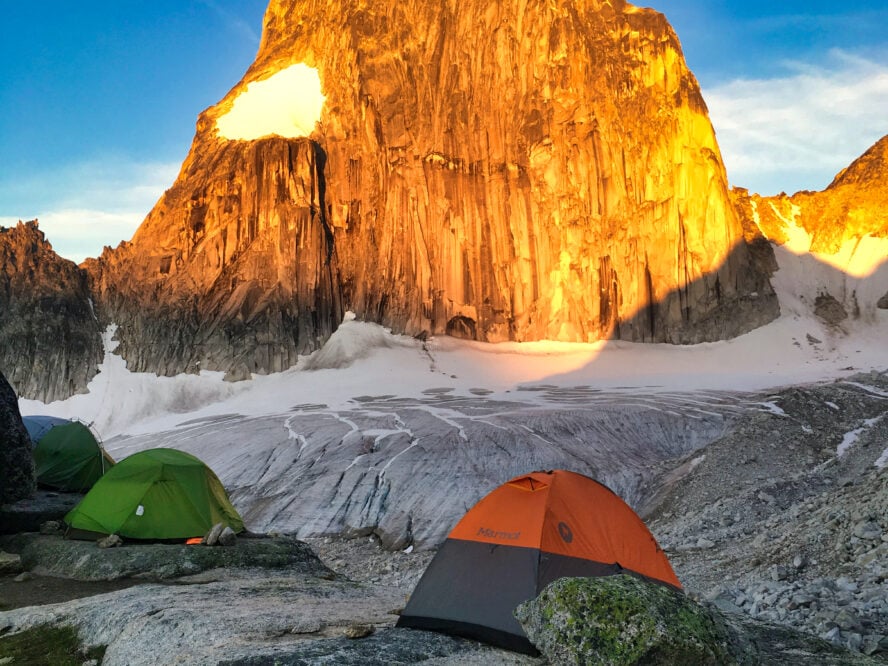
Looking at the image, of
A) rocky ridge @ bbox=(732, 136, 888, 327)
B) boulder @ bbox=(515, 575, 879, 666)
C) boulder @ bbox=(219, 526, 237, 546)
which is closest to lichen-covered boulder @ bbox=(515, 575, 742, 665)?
boulder @ bbox=(515, 575, 879, 666)

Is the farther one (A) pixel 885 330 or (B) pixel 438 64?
(B) pixel 438 64

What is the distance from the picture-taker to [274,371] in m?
68.9

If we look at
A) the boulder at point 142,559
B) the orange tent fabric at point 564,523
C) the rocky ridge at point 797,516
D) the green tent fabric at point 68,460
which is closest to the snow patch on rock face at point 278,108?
the rocky ridge at point 797,516

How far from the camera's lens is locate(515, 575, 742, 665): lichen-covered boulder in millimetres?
6816

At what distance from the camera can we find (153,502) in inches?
661

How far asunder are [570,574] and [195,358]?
66097mm

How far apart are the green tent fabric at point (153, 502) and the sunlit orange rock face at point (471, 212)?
52394 mm

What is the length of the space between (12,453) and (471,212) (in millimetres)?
61208

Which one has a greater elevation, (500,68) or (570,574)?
(500,68)

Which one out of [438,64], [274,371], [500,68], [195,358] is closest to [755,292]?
[500,68]

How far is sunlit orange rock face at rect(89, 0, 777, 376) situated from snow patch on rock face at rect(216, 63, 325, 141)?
3578 mm

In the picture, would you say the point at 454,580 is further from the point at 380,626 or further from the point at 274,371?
the point at 274,371

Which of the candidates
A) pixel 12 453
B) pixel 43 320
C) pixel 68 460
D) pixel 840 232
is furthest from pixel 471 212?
pixel 12 453

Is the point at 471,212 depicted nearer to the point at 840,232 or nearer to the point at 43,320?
the point at 840,232
